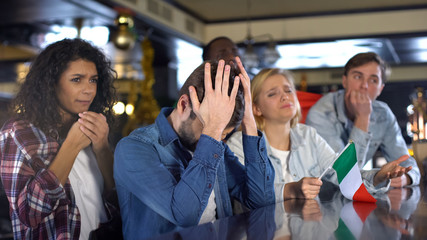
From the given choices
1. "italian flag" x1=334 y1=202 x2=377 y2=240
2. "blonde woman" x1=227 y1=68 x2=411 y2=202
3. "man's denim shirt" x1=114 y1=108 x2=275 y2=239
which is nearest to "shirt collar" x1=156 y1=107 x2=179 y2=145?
"man's denim shirt" x1=114 y1=108 x2=275 y2=239

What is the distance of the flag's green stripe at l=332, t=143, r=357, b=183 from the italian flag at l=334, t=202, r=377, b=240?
180 millimetres

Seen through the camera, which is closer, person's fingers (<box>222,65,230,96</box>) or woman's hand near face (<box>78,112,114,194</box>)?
person's fingers (<box>222,65,230,96</box>)

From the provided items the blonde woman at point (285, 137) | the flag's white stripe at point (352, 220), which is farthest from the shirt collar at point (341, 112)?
the flag's white stripe at point (352, 220)

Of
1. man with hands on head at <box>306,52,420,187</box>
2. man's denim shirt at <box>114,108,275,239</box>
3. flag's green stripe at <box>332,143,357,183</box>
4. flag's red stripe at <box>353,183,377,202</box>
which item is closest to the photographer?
man's denim shirt at <box>114,108,275,239</box>

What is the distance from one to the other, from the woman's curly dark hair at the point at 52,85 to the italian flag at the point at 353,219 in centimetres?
73

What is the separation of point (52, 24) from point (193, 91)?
231 inches

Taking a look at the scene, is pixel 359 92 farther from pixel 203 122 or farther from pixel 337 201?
pixel 203 122

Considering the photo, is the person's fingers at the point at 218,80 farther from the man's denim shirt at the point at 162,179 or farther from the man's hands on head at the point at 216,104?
the man's denim shirt at the point at 162,179

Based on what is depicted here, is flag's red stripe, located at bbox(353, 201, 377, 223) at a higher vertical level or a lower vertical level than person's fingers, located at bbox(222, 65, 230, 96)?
lower

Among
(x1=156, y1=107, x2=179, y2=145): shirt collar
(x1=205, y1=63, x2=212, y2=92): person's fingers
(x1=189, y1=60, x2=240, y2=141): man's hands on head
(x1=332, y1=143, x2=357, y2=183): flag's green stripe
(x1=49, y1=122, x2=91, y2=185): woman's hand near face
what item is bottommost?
(x1=332, y1=143, x2=357, y2=183): flag's green stripe

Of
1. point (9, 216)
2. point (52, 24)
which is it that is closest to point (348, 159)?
point (9, 216)

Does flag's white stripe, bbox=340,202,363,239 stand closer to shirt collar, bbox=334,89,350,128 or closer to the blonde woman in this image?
the blonde woman

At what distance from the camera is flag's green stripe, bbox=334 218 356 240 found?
92cm

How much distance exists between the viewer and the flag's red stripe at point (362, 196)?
1586mm
